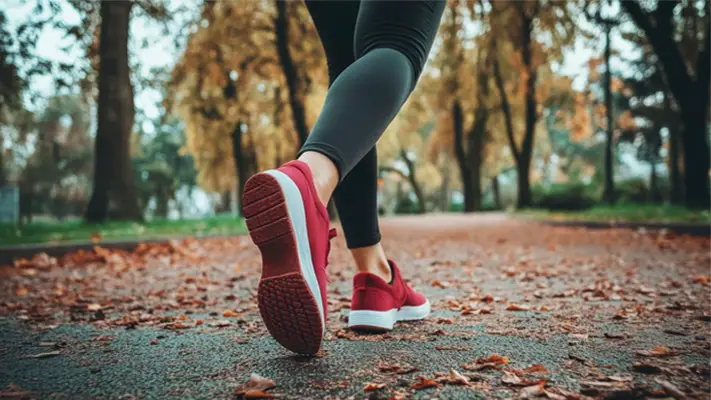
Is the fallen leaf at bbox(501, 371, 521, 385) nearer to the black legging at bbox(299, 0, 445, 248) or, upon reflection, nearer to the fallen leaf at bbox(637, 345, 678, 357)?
the fallen leaf at bbox(637, 345, 678, 357)

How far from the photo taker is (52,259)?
5.86 m

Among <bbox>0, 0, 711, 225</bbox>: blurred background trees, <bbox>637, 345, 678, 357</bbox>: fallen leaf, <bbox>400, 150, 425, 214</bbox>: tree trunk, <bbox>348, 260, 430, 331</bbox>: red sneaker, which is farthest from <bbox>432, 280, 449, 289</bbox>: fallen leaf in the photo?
<bbox>400, 150, 425, 214</bbox>: tree trunk

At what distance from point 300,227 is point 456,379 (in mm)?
548

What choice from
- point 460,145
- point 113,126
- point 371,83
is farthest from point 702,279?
point 460,145

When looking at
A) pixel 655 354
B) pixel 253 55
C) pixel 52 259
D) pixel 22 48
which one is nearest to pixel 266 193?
pixel 655 354

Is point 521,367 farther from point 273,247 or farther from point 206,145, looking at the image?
point 206,145

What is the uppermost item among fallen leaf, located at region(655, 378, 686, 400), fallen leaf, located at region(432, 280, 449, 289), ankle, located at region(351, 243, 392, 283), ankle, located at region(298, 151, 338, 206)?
ankle, located at region(298, 151, 338, 206)

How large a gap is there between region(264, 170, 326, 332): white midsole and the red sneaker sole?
10 mm

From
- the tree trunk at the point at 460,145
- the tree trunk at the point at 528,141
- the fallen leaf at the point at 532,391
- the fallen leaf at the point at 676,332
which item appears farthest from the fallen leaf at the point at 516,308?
the tree trunk at the point at 460,145

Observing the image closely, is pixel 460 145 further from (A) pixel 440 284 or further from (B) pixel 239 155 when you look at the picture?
(A) pixel 440 284

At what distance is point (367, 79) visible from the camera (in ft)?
5.25

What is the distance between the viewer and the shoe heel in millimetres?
1399

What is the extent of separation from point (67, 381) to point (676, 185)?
2647 cm

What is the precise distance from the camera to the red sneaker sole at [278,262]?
1.39 metres
